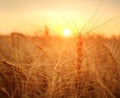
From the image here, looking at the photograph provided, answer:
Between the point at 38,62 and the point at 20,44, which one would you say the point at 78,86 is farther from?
the point at 20,44

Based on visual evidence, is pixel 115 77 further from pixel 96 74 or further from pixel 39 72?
pixel 39 72

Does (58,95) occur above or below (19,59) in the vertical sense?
below

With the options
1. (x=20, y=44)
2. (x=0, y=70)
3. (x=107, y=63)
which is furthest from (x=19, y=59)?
(x=20, y=44)

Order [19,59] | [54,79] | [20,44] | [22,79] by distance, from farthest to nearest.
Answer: [20,44], [19,59], [22,79], [54,79]

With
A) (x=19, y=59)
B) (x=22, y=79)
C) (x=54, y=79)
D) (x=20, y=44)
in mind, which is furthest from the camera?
(x=20, y=44)

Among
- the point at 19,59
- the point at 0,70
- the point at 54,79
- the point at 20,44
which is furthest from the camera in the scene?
the point at 20,44

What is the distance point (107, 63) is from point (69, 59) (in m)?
0.42

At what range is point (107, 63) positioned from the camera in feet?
6.58

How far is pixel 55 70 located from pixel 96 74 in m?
0.28

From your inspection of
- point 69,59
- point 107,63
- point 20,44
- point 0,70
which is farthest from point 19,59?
point 20,44

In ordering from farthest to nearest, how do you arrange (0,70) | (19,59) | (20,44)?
(20,44) → (19,59) → (0,70)

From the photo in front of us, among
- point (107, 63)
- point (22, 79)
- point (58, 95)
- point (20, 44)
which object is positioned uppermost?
point (20, 44)

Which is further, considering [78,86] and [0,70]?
[0,70]

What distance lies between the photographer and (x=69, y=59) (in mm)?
1666
